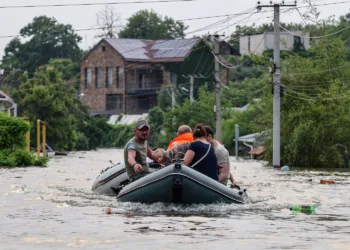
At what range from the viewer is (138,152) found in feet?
64.7

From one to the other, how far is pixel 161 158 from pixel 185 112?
164ft

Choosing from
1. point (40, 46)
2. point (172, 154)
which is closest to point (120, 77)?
point (40, 46)

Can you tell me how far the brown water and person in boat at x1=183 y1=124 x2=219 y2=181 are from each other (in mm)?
827

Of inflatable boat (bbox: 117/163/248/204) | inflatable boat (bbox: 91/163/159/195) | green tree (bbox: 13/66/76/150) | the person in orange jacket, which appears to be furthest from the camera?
green tree (bbox: 13/66/76/150)

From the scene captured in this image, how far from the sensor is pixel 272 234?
14.9 m

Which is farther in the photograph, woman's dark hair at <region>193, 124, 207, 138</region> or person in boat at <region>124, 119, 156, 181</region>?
person in boat at <region>124, 119, 156, 181</region>

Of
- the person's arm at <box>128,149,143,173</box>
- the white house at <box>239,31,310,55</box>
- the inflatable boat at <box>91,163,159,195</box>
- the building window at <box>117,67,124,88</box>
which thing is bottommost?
the inflatable boat at <box>91,163,159,195</box>

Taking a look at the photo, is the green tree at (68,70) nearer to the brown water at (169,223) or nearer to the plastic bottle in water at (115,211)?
the brown water at (169,223)

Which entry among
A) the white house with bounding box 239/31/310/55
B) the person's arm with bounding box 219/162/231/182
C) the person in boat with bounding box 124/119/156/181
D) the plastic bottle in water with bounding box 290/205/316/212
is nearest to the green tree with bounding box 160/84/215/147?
the white house with bounding box 239/31/310/55

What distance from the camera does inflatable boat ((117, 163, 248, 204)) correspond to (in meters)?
17.9

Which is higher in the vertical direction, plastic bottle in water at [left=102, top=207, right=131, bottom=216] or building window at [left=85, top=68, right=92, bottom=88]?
building window at [left=85, top=68, right=92, bottom=88]

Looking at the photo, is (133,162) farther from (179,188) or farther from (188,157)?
(179,188)

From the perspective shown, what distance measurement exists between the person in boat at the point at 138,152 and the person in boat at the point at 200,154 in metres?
1.00

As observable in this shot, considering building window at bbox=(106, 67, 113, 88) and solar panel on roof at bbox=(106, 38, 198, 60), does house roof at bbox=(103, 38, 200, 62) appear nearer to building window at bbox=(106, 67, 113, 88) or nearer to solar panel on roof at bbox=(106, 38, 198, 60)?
solar panel on roof at bbox=(106, 38, 198, 60)
